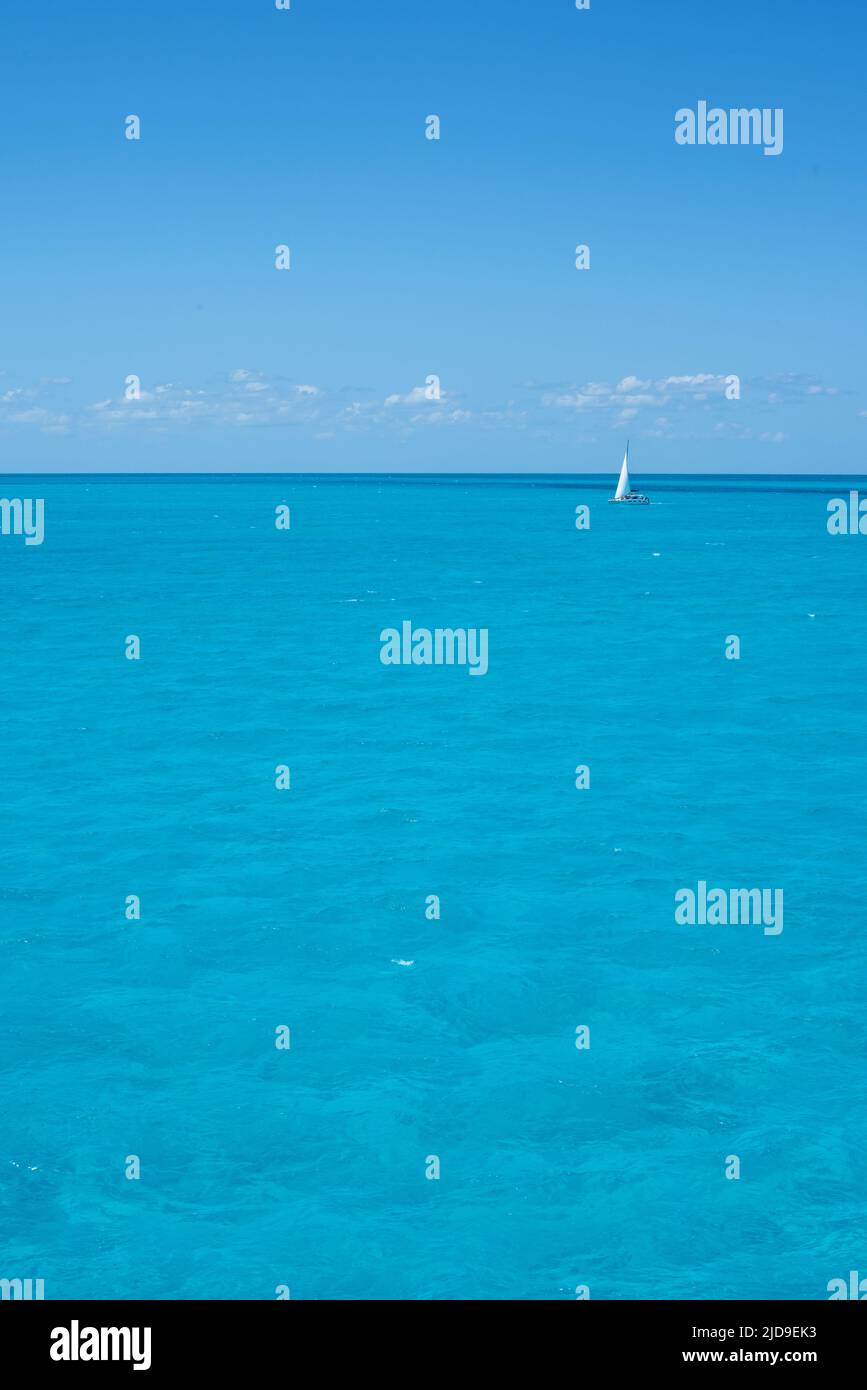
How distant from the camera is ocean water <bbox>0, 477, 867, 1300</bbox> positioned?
42.7 ft

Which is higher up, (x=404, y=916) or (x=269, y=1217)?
(x=404, y=916)

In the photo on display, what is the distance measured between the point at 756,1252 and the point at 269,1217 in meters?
5.58

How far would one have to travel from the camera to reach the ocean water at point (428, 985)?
13.0 meters

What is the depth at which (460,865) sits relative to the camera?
2395 centimetres

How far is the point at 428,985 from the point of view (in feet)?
61.3
